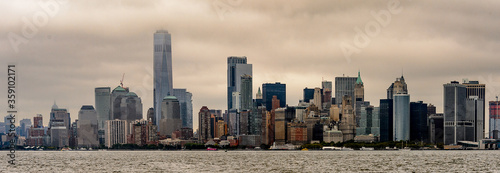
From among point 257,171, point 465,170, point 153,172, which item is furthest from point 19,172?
point 465,170

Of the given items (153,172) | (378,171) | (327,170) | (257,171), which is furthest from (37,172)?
(378,171)

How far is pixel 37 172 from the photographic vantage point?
12444 cm

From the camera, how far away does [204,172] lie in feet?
392

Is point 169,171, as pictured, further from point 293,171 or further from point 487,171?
point 487,171

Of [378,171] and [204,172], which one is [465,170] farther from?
[204,172]

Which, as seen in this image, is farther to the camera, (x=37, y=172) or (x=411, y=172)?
(x=37, y=172)

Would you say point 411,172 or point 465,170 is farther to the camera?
point 465,170

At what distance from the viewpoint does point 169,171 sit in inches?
4798

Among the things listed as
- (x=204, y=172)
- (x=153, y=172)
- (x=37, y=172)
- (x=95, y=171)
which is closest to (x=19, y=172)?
(x=37, y=172)

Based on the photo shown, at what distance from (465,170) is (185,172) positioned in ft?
151

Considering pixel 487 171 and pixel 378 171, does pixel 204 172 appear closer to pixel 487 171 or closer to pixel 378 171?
pixel 378 171

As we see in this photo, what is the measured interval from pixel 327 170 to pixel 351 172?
622 centimetres

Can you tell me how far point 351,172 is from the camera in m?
119

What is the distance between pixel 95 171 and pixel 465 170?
6088 cm
